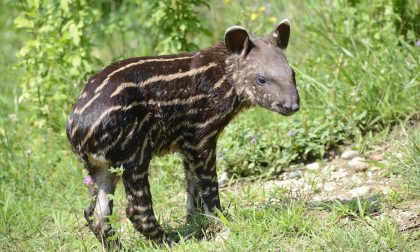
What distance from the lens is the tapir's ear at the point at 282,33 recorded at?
687cm

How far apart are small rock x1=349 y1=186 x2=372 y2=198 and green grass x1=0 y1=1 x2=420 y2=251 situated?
1.24 ft

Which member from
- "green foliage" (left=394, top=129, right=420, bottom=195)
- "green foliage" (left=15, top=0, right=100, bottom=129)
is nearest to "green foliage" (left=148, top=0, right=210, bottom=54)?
"green foliage" (left=15, top=0, right=100, bottom=129)

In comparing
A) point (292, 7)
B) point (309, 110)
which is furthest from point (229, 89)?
point (292, 7)

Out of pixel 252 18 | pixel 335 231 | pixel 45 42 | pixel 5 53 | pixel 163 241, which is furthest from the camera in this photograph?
pixel 5 53

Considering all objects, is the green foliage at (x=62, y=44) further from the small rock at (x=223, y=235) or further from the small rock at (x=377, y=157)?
the small rock at (x=223, y=235)

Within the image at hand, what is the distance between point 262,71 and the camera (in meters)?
6.56

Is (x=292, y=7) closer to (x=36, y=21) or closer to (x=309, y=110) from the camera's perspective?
(x=309, y=110)

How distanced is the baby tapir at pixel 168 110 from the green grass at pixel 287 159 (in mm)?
329

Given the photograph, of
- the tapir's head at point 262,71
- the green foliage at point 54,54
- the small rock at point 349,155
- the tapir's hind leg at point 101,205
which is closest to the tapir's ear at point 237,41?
the tapir's head at point 262,71

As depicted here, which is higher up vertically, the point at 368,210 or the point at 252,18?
the point at 252,18

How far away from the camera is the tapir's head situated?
643 centimetres

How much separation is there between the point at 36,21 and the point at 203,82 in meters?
3.24

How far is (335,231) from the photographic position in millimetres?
6074

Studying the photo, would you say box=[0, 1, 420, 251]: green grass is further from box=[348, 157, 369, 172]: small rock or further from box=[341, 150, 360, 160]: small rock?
box=[348, 157, 369, 172]: small rock
